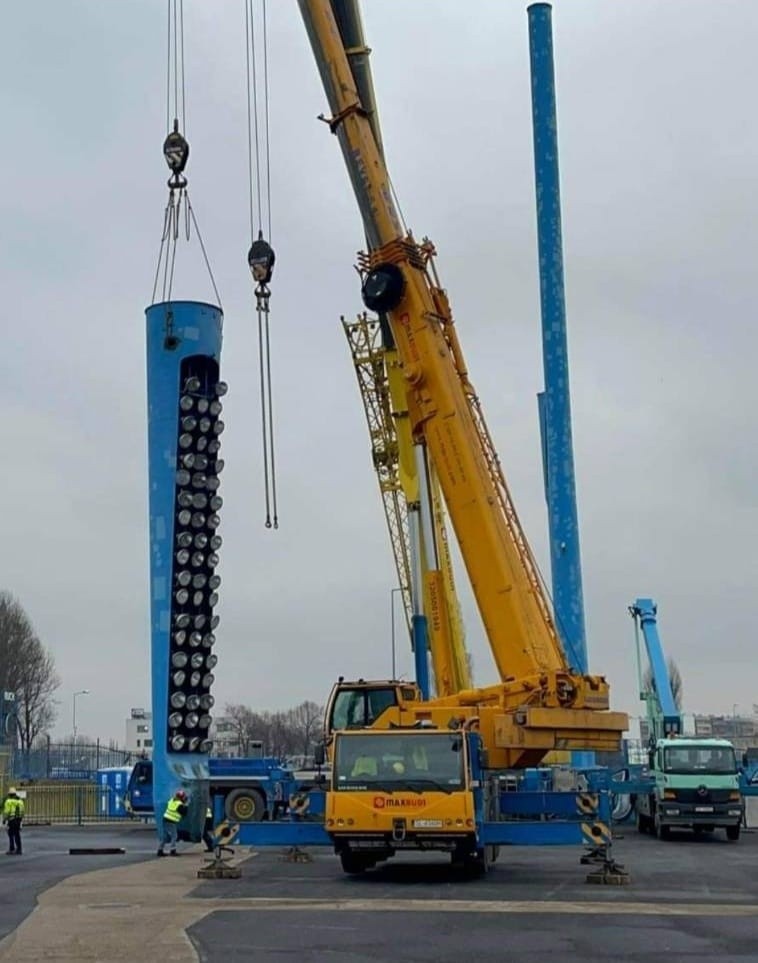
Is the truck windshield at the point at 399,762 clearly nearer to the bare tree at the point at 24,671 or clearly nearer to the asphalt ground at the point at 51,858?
the asphalt ground at the point at 51,858

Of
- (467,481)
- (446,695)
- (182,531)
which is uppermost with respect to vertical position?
→ (182,531)

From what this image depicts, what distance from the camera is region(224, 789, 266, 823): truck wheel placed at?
32.8m

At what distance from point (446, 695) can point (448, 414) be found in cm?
572

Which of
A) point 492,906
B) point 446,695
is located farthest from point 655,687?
point 492,906

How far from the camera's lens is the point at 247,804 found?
33062mm

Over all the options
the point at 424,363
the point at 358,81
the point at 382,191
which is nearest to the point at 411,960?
the point at 424,363

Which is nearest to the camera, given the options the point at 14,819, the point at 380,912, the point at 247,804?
the point at 380,912

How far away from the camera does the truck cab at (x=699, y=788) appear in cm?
3086

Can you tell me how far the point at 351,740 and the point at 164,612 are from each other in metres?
11.5

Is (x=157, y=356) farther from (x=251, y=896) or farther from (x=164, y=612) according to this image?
(x=251, y=896)

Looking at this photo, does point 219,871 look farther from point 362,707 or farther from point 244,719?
point 244,719

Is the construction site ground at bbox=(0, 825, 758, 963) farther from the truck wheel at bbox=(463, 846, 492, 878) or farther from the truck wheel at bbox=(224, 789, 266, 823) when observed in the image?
the truck wheel at bbox=(224, 789, 266, 823)

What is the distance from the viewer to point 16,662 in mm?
78938

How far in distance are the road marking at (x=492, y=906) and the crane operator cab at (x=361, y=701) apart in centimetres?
682
